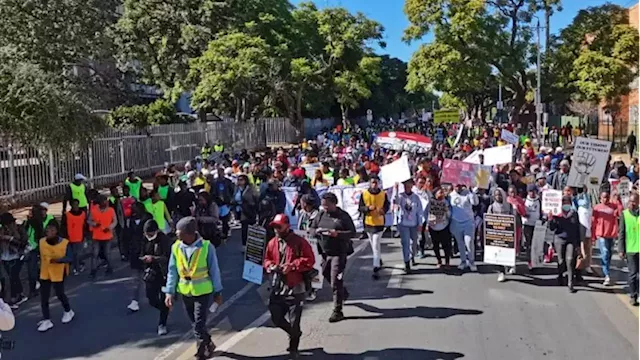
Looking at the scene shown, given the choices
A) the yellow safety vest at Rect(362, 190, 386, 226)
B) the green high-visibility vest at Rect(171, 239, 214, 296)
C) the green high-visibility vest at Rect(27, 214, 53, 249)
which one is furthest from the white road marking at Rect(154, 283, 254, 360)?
the green high-visibility vest at Rect(27, 214, 53, 249)

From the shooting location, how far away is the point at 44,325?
8.96m

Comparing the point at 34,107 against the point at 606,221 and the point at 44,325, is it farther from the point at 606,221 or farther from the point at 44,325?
the point at 606,221

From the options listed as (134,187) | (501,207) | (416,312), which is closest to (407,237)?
(501,207)

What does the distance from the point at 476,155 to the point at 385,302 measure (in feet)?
26.1

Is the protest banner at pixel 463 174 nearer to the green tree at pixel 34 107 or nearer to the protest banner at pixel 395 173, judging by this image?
the protest banner at pixel 395 173

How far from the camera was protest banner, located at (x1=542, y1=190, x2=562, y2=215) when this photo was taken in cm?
1075

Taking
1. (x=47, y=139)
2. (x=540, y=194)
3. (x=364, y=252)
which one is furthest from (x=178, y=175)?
(x=540, y=194)

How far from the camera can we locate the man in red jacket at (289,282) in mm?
7363

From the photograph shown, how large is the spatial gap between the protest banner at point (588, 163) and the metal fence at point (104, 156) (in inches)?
481

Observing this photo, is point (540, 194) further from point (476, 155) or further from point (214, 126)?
point (214, 126)

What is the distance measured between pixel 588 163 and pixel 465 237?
307cm

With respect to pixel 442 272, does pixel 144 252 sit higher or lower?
higher

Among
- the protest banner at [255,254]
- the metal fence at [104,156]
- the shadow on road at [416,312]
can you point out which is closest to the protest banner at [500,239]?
the shadow on road at [416,312]

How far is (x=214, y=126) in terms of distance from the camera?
120 feet
